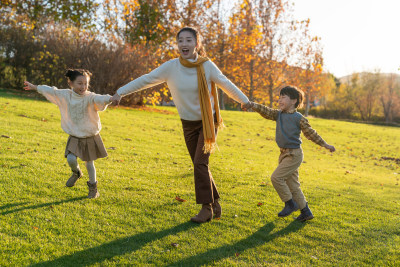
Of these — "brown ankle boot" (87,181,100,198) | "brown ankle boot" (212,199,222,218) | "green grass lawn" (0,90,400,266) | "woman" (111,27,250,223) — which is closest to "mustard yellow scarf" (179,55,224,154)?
"woman" (111,27,250,223)

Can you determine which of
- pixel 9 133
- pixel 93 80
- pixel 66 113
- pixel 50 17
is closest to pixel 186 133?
pixel 66 113

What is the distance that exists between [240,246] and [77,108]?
2.69m

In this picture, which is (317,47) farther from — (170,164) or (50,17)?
(170,164)

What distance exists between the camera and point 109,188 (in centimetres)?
548

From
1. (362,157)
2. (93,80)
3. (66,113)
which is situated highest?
(93,80)

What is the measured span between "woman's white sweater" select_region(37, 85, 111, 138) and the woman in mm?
402

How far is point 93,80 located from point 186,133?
47.4 feet

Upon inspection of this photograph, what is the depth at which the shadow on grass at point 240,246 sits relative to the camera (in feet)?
11.5

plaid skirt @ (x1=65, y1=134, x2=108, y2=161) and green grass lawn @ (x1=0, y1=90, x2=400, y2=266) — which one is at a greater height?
plaid skirt @ (x1=65, y1=134, x2=108, y2=161)

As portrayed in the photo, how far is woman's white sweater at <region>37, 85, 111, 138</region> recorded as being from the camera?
15.4ft

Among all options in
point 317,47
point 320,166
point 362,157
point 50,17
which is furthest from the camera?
point 317,47

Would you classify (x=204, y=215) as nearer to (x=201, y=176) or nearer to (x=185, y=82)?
(x=201, y=176)

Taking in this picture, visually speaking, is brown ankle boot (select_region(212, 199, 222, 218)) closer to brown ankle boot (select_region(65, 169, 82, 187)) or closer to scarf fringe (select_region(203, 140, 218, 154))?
scarf fringe (select_region(203, 140, 218, 154))

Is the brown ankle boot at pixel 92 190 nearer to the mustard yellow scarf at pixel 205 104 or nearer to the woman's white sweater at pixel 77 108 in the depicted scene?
the woman's white sweater at pixel 77 108
